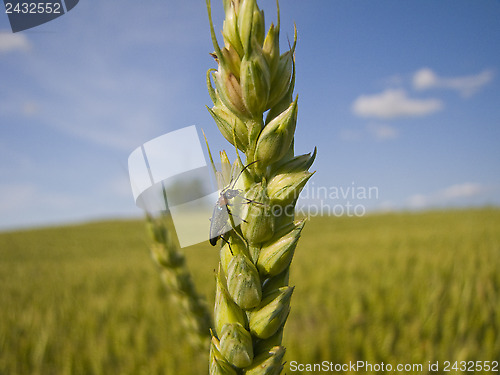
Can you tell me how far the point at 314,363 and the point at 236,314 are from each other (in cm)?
205

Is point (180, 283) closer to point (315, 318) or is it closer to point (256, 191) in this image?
point (256, 191)

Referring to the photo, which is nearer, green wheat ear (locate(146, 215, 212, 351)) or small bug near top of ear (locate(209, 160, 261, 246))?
small bug near top of ear (locate(209, 160, 261, 246))

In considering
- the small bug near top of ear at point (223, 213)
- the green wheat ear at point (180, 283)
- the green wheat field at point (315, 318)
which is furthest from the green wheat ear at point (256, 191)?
the green wheat ear at point (180, 283)

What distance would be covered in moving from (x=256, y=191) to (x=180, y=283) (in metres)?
0.67

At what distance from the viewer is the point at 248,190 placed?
534 millimetres

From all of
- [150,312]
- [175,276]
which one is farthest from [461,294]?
[175,276]

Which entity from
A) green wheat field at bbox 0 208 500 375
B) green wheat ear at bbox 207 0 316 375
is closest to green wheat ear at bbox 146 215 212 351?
green wheat field at bbox 0 208 500 375

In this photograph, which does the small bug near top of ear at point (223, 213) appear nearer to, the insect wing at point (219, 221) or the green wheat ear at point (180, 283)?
the insect wing at point (219, 221)

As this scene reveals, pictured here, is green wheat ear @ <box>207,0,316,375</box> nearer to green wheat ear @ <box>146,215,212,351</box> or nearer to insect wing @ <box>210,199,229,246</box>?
insect wing @ <box>210,199,229,246</box>

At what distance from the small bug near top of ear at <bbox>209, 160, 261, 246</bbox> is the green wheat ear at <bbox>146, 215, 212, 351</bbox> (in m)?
0.57

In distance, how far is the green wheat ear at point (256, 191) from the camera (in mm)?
527

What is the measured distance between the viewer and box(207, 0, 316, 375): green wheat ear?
527mm

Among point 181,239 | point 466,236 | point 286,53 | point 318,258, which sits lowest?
point 466,236

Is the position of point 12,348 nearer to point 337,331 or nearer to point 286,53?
point 337,331
